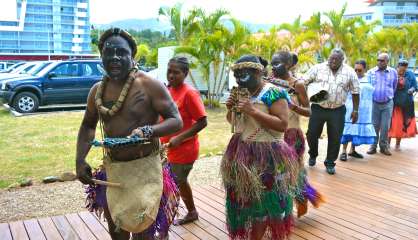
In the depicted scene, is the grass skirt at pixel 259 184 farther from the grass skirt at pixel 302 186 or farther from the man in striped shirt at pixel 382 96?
the man in striped shirt at pixel 382 96

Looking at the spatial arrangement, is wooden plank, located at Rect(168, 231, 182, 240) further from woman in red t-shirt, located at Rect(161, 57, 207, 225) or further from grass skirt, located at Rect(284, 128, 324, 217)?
grass skirt, located at Rect(284, 128, 324, 217)

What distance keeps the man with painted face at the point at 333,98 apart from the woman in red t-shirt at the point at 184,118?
2351 millimetres

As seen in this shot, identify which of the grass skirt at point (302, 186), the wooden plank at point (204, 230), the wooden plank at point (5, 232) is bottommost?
the wooden plank at point (5, 232)

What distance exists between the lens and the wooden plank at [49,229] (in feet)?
11.0

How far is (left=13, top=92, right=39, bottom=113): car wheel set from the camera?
11266 millimetres

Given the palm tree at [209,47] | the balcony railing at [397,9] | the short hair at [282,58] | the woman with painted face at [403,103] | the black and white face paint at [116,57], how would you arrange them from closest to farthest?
the black and white face paint at [116,57], the short hair at [282,58], the woman with painted face at [403,103], the palm tree at [209,47], the balcony railing at [397,9]

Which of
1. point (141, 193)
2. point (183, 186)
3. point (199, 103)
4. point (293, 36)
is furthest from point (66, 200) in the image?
point (293, 36)

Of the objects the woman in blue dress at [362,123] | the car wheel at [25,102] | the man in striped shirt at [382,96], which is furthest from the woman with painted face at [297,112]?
the car wheel at [25,102]

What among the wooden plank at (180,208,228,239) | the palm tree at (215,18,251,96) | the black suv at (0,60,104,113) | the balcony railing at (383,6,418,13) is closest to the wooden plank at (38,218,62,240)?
the wooden plank at (180,208,228,239)

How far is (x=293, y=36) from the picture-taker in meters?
15.6

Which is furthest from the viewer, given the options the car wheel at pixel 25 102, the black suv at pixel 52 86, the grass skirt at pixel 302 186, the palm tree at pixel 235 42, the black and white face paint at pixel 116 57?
the palm tree at pixel 235 42

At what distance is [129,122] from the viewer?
227 cm

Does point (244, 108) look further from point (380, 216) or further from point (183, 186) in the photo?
point (380, 216)

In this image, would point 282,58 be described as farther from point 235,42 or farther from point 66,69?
point 66,69
